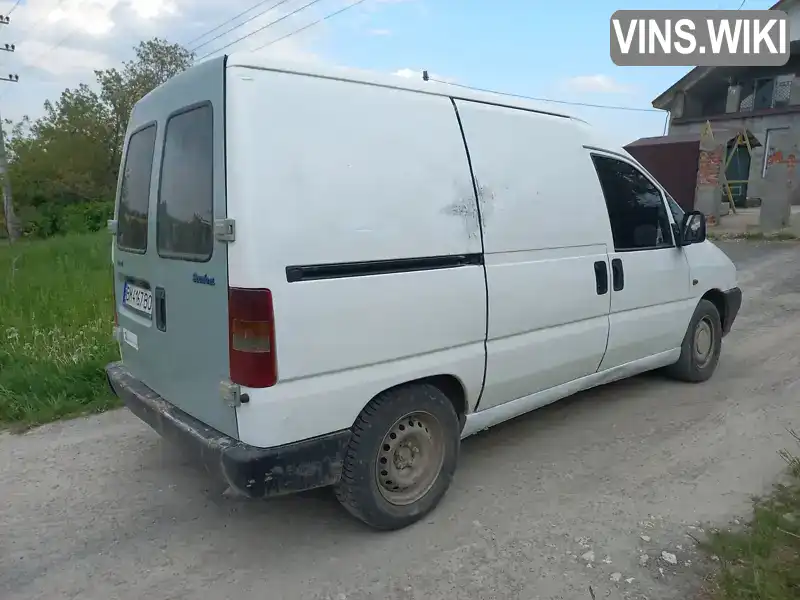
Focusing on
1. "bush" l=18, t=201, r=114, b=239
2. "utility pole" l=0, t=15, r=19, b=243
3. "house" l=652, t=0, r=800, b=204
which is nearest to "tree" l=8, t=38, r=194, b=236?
"bush" l=18, t=201, r=114, b=239

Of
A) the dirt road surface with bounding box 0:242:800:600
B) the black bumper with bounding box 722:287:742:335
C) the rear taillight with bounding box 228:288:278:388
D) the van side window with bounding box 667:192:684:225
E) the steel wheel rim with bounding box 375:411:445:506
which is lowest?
the dirt road surface with bounding box 0:242:800:600

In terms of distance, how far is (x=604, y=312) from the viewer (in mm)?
3902

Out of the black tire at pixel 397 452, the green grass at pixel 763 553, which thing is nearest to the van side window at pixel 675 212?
the green grass at pixel 763 553

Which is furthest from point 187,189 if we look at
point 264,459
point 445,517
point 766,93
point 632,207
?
point 766,93

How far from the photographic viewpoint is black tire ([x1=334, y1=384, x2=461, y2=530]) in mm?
2770

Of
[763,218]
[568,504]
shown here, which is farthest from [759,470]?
[763,218]

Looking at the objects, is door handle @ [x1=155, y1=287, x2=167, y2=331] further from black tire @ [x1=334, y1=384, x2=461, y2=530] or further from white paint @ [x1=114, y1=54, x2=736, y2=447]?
black tire @ [x1=334, y1=384, x2=461, y2=530]

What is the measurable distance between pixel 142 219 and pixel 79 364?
2560mm

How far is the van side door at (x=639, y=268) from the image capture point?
3996 mm

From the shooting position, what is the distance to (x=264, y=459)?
2.47 metres

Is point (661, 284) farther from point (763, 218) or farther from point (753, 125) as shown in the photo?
point (753, 125)

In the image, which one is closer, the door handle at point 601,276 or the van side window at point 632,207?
the door handle at point 601,276

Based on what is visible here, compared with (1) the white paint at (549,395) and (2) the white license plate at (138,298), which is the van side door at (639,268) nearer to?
(1) the white paint at (549,395)

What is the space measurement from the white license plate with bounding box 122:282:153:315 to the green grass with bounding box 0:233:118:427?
67.1 inches
